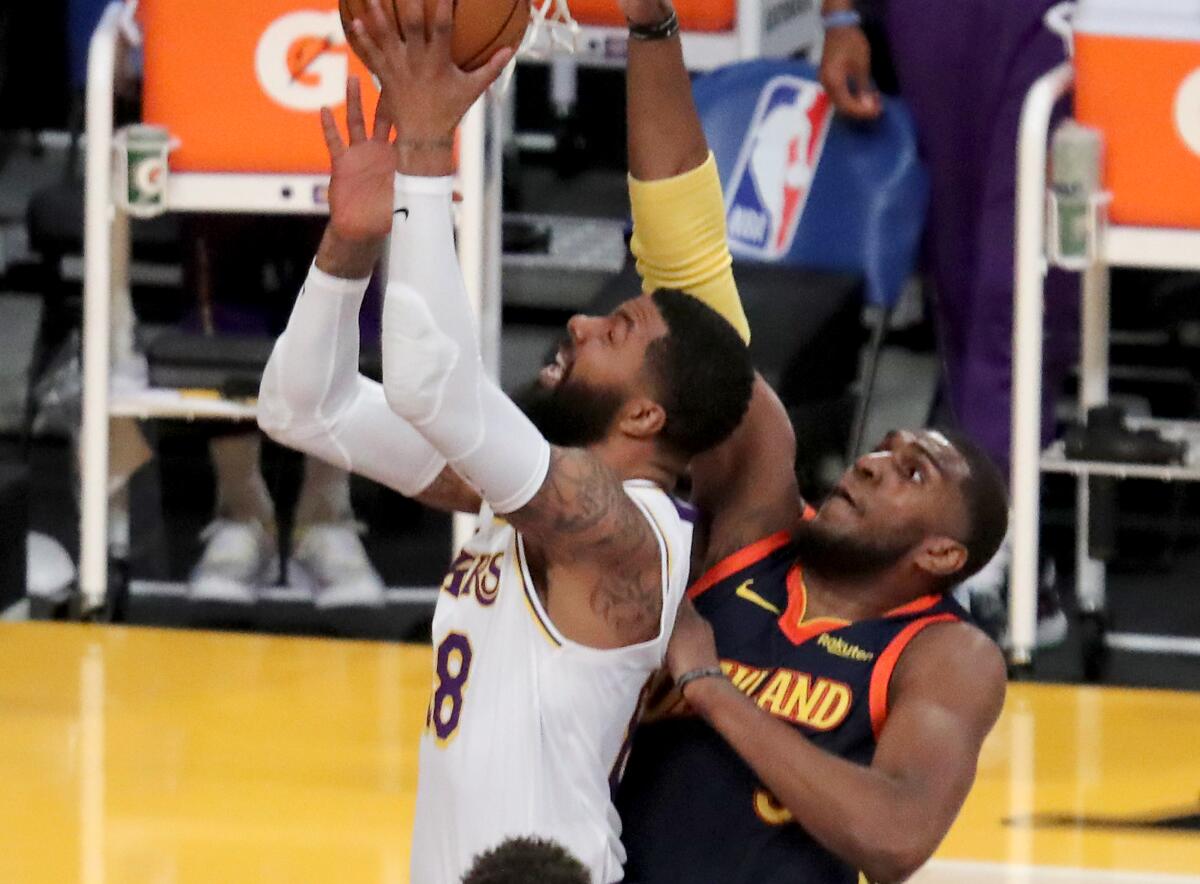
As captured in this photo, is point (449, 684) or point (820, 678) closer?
point (449, 684)

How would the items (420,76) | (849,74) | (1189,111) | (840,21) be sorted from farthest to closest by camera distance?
(849,74)
(840,21)
(1189,111)
(420,76)

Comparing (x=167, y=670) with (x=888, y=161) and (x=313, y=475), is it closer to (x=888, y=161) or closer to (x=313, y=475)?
(x=313, y=475)

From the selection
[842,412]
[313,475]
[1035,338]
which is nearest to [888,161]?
[842,412]

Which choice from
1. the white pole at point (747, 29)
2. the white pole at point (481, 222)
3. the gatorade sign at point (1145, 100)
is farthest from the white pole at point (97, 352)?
the gatorade sign at point (1145, 100)

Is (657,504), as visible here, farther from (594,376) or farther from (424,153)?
(424,153)

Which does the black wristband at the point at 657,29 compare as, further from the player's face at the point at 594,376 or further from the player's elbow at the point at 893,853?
the player's elbow at the point at 893,853

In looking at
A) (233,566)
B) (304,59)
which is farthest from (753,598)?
(233,566)

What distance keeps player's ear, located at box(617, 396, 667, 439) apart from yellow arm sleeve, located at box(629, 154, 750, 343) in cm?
30

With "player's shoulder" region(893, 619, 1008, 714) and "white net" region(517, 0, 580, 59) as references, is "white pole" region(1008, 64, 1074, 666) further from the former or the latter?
"player's shoulder" region(893, 619, 1008, 714)

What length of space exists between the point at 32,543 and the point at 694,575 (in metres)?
2.90

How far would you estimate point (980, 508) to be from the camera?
124 inches

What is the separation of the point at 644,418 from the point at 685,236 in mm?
381

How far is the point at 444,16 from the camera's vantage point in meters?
2.48

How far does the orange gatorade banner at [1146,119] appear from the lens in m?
4.83
